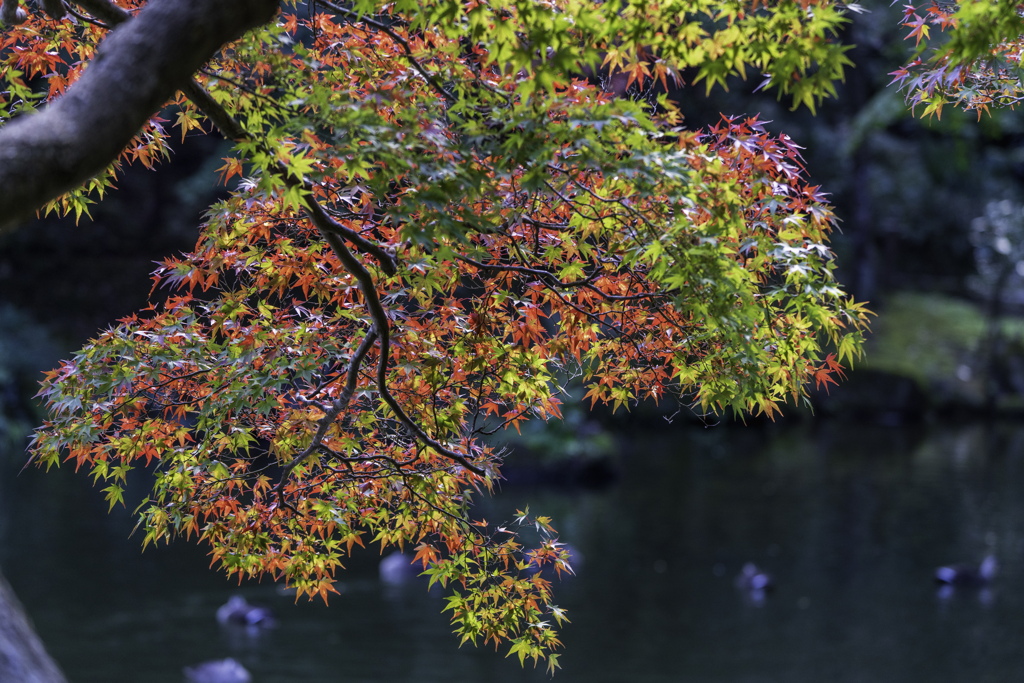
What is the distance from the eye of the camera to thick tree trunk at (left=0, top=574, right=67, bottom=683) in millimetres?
1970

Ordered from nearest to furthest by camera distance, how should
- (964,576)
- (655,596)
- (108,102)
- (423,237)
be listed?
(108,102)
(423,237)
(655,596)
(964,576)

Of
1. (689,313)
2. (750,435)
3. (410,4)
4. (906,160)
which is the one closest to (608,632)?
(689,313)

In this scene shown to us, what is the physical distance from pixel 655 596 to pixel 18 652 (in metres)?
8.48

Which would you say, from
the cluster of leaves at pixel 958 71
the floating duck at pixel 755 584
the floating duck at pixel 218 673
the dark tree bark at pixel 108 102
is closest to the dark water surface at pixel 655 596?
the floating duck at pixel 755 584

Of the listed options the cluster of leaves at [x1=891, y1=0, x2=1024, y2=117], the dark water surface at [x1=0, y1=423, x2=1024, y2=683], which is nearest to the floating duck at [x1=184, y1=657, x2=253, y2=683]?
the dark water surface at [x1=0, y1=423, x2=1024, y2=683]

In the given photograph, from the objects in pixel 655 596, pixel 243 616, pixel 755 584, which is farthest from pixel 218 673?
pixel 755 584

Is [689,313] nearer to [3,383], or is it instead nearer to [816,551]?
[816,551]

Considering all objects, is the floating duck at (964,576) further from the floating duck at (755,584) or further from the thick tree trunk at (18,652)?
the thick tree trunk at (18,652)

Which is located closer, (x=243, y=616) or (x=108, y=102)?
(x=108, y=102)

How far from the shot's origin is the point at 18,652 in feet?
6.59

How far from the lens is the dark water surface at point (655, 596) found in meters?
8.12

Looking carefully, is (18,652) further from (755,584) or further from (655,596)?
(755,584)

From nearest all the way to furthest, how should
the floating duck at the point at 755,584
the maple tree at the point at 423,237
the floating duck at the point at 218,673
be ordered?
the maple tree at the point at 423,237 < the floating duck at the point at 218,673 < the floating duck at the point at 755,584

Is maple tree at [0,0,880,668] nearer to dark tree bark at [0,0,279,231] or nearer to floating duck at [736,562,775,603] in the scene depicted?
dark tree bark at [0,0,279,231]
